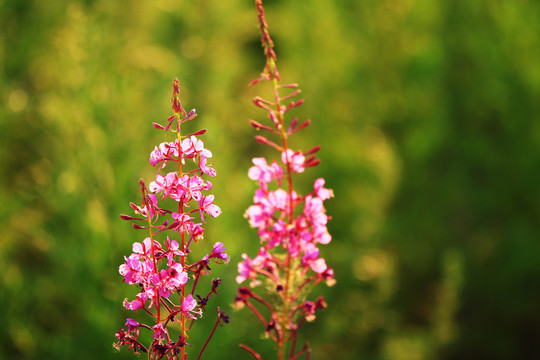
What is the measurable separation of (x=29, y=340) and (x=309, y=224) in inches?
55.8

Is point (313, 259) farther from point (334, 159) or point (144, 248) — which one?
point (334, 159)

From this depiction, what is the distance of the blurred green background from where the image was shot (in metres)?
1.78

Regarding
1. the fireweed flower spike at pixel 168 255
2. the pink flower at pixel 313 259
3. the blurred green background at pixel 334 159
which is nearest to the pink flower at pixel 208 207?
the fireweed flower spike at pixel 168 255

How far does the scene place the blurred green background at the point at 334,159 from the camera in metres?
1.78

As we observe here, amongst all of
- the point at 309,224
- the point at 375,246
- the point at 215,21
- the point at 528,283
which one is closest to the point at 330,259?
the point at 375,246

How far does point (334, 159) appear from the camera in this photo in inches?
105

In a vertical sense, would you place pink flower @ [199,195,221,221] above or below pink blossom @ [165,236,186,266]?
above

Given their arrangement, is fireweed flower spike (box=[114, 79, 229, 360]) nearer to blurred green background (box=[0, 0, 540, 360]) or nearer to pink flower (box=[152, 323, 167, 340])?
pink flower (box=[152, 323, 167, 340])

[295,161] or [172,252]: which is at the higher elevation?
[295,161]

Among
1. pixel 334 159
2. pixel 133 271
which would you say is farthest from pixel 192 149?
pixel 334 159

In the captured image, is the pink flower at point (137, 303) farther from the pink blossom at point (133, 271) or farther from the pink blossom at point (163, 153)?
the pink blossom at point (163, 153)

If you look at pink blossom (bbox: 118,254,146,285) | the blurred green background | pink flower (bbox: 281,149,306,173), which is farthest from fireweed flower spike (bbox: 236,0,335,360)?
the blurred green background

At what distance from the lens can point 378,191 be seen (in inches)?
92.5

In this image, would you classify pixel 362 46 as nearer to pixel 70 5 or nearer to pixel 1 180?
pixel 70 5
